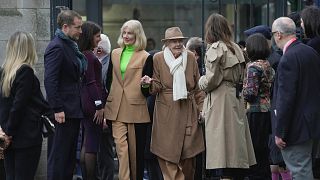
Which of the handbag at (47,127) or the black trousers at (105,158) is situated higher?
the handbag at (47,127)

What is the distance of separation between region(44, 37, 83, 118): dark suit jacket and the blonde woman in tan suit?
717 mm

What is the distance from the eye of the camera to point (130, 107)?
8750 millimetres

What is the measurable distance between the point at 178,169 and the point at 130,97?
100 cm

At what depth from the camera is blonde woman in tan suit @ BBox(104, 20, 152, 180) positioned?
874 cm

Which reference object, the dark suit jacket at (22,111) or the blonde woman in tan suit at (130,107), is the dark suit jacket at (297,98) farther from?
the dark suit jacket at (22,111)

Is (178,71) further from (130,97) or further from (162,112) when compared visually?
(130,97)

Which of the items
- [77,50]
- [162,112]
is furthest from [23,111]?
[162,112]

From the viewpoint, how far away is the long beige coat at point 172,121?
880 centimetres

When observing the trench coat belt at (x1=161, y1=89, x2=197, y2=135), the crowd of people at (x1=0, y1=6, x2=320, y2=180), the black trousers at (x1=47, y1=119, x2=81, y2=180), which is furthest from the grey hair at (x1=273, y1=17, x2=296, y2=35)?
the black trousers at (x1=47, y1=119, x2=81, y2=180)

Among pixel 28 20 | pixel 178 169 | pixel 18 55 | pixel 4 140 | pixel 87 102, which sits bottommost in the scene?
pixel 178 169

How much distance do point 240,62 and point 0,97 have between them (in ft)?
8.62

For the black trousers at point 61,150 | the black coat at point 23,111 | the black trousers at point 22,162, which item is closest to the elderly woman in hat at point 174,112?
the black trousers at point 61,150

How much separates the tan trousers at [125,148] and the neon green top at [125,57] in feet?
1.95

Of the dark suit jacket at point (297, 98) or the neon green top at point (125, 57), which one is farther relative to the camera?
the neon green top at point (125, 57)
